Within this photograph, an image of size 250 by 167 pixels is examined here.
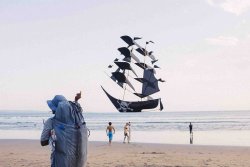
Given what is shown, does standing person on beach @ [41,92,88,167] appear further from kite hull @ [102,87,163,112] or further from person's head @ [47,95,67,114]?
kite hull @ [102,87,163,112]

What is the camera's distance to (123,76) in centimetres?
9606

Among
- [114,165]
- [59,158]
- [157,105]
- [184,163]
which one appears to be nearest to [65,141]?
[59,158]

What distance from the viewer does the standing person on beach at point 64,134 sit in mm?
5477

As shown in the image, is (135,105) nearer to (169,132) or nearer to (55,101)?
(169,132)

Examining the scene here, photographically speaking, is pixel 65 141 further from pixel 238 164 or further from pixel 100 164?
pixel 238 164

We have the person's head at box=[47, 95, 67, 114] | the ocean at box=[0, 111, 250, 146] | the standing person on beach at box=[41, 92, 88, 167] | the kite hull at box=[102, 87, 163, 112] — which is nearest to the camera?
the standing person on beach at box=[41, 92, 88, 167]

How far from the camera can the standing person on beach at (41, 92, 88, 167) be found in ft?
18.0

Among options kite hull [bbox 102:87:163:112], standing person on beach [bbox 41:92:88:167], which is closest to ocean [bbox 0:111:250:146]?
kite hull [bbox 102:87:163:112]

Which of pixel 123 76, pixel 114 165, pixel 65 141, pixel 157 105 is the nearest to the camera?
pixel 65 141

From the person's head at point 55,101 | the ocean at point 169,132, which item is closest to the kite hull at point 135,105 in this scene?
the ocean at point 169,132

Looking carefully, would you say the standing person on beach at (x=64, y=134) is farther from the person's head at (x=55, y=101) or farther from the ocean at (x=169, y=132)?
the ocean at (x=169, y=132)

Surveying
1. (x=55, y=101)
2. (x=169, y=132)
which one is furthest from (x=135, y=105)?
(x=55, y=101)

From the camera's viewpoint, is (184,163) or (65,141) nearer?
(65,141)

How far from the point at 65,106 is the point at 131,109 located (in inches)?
3777
